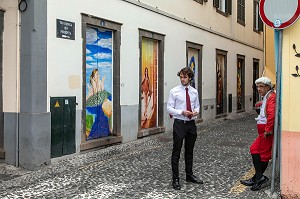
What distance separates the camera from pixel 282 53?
18.1ft

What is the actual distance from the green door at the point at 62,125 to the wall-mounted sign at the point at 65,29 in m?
1.26

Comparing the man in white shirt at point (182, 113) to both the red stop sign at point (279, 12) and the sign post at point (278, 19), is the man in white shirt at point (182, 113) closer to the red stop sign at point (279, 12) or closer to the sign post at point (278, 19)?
the sign post at point (278, 19)

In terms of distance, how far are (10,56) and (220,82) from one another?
37.4 feet

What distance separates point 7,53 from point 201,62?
29.2ft

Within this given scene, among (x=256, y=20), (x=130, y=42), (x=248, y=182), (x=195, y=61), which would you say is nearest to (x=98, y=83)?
(x=130, y=42)

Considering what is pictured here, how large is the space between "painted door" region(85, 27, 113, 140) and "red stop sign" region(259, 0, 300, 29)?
4.51 m

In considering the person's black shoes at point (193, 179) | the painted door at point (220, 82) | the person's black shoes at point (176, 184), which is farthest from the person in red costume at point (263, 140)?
the painted door at point (220, 82)

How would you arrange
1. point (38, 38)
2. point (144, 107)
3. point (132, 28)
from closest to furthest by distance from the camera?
point (38, 38)
point (132, 28)
point (144, 107)

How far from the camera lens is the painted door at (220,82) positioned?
56.0 feet

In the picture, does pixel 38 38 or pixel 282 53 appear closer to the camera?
pixel 282 53

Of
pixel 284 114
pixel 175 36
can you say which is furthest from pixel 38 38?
pixel 175 36

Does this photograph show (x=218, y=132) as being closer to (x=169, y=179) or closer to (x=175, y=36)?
(x=175, y=36)

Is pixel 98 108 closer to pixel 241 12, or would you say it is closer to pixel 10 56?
pixel 10 56

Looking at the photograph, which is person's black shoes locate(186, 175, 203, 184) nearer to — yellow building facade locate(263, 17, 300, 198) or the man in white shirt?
the man in white shirt
